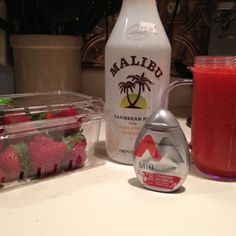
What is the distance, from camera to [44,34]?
760 millimetres

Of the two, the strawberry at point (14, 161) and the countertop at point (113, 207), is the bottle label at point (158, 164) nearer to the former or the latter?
the countertop at point (113, 207)

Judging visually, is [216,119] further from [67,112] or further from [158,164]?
[67,112]

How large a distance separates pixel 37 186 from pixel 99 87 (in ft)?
1.82

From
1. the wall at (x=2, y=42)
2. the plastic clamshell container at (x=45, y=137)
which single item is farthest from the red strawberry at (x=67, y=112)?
the wall at (x=2, y=42)

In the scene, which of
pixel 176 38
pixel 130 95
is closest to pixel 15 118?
pixel 130 95

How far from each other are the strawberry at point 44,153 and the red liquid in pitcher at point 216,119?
19cm

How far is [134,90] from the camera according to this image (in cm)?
50

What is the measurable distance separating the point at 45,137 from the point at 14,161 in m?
0.05

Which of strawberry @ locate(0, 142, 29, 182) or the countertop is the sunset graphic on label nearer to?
the countertop

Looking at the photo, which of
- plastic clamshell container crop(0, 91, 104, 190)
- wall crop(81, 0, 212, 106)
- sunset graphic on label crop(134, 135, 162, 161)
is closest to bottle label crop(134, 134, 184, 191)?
sunset graphic on label crop(134, 135, 162, 161)

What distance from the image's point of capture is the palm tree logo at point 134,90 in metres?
0.50

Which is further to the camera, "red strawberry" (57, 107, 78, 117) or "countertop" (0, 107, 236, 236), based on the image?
"red strawberry" (57, 107, 78, 117)

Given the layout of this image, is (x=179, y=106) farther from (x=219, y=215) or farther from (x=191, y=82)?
(x=219, y=215)

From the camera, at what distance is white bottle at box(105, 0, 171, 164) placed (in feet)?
1.60
